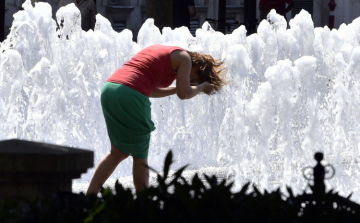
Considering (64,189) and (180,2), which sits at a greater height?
(180,2)

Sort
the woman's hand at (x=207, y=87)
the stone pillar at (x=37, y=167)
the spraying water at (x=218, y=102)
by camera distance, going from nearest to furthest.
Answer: the stone pillar at (x=37, y=167) → the woman's hand at (x=207, y=87) → the spraying water at (x=218, y=102)

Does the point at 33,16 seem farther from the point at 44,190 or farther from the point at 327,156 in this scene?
the point at 44,190

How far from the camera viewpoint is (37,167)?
280 cm

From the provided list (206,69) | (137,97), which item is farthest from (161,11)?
(137,97)

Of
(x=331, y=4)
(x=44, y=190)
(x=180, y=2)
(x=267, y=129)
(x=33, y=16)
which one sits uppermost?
(x=331, y=4)

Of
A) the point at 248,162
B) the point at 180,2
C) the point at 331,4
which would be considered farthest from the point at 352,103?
the point at 331,4

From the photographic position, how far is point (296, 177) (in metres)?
6.01

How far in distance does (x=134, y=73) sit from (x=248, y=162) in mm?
2464

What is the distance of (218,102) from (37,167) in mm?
4852

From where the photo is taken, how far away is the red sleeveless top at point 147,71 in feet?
13.7

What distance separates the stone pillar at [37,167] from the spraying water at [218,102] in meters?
3.14

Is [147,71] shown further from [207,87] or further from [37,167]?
[37,167]

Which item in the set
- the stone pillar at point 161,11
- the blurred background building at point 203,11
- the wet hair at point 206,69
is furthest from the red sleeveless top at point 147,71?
the blurred background building at point 203,11

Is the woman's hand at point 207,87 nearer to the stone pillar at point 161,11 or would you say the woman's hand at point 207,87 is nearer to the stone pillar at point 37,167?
the stone pillar at point 37,167
